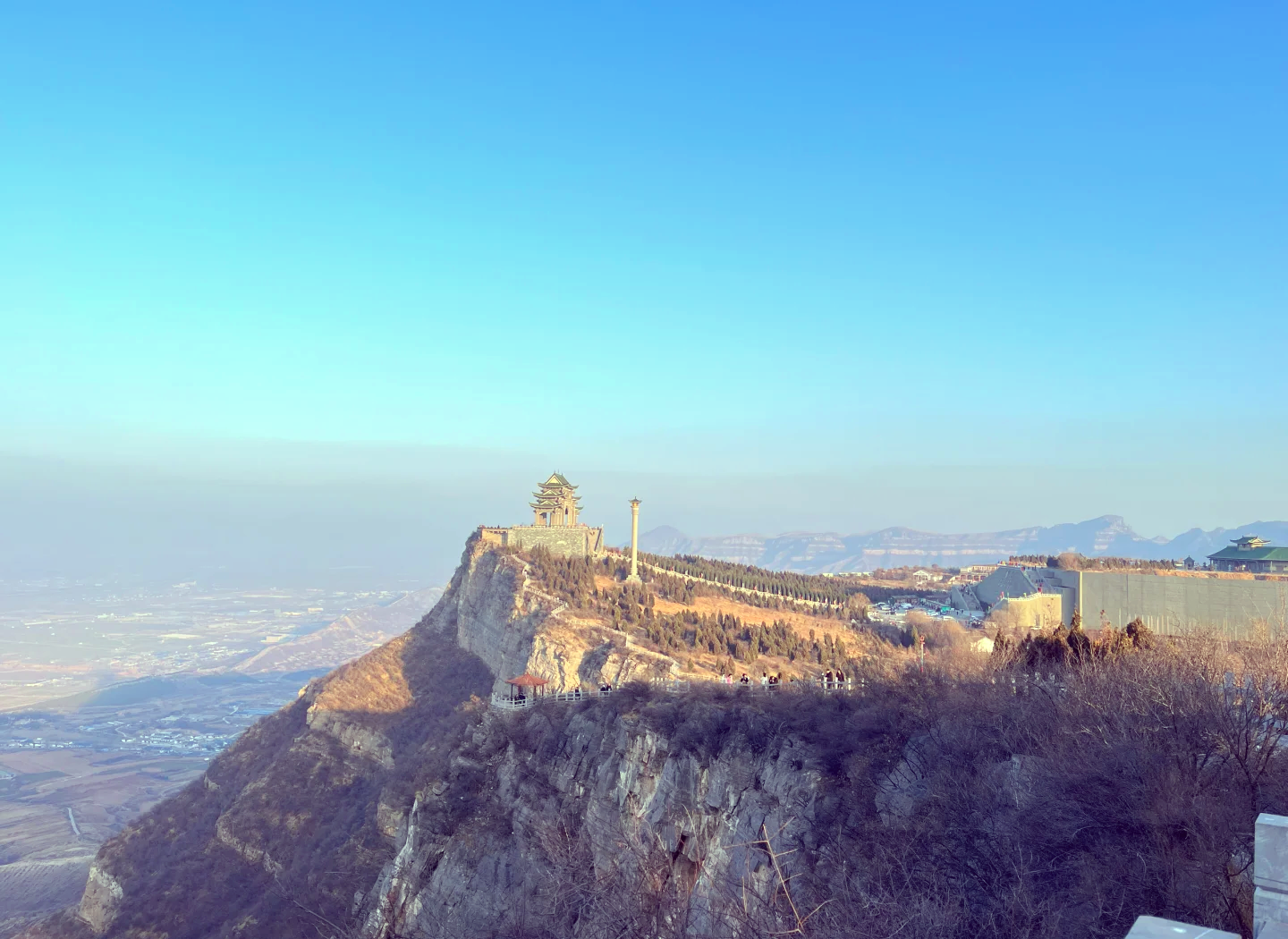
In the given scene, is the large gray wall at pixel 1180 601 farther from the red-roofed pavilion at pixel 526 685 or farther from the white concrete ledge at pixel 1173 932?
the white concrete ledge at pixel 1173 932

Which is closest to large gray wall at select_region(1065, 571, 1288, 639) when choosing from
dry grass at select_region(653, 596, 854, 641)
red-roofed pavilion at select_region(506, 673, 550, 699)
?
dry grass at select_region(653, 596, 854, 641)

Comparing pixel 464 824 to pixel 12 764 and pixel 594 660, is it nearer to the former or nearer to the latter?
pixel 594 660

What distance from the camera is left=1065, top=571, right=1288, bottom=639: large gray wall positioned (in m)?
38.1

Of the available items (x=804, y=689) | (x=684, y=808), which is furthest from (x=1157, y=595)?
(x=684, y=808)

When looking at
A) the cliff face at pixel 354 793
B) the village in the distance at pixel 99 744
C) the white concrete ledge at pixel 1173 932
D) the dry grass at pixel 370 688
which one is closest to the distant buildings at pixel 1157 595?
the cliff face at pixel 354 793

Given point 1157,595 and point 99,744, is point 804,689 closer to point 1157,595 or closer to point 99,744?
point 1157,595

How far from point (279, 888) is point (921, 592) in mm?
52611

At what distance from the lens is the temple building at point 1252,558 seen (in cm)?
4919

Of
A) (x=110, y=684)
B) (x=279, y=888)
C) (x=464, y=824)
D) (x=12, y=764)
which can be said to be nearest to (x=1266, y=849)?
(x=464, y=824)

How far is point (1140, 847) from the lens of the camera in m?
14.3

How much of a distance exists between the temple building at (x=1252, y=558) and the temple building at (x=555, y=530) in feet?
132

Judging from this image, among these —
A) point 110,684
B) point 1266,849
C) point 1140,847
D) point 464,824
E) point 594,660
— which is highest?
point 1266,849

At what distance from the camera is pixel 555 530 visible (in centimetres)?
6462

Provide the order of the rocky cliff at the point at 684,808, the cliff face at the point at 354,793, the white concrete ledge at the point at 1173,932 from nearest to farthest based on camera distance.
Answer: the white concrete ledge at the point at 1173,932 < the rocky cliff at the point at 684,808 < the cliff face at the point at 354,793
